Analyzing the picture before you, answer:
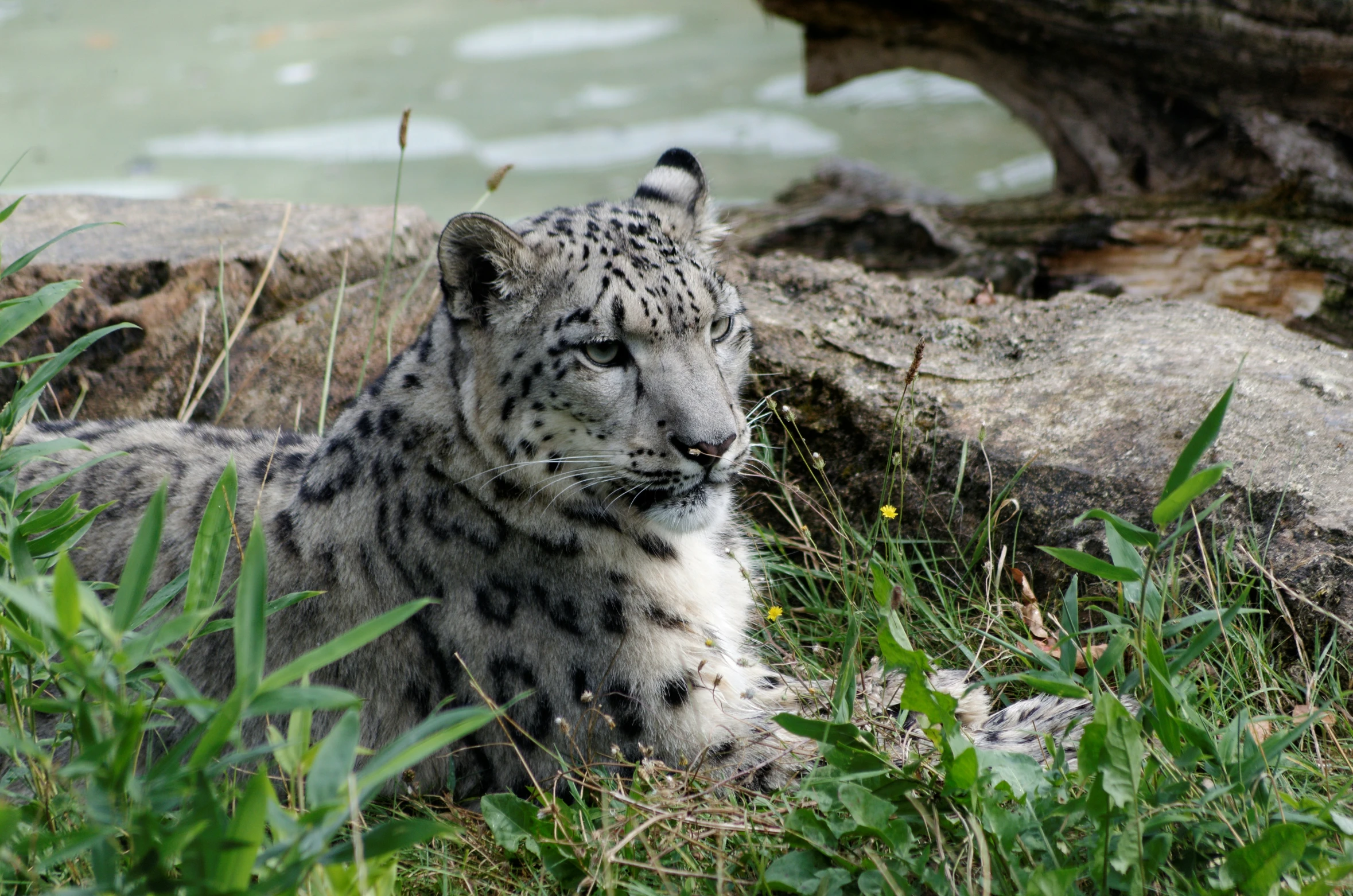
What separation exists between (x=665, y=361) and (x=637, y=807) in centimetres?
141

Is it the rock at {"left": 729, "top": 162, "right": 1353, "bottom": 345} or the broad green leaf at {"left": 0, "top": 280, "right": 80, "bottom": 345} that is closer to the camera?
the broad green leaf at {"left": 0, "top": 280, "right": 80, "bottom": 345}

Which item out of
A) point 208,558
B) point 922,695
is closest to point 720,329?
point 922,695

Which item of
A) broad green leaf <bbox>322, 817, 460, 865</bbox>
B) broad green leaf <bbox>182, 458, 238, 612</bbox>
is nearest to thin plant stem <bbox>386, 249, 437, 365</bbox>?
broad green leaf <bbox>182, 458, 238, 612</bbox>

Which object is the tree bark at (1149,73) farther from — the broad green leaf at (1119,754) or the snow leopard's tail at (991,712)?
the broad green leaf at (1119,754)

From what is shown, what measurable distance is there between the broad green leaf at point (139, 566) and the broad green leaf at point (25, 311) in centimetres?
106

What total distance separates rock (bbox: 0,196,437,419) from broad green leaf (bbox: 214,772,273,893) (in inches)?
175

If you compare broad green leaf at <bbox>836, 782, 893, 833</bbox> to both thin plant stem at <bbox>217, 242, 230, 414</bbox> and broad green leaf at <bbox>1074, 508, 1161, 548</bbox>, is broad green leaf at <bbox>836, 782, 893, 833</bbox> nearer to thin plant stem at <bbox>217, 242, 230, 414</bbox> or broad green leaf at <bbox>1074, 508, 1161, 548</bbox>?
broad green leaf at <bbox>1074, 508, 1161, 548</bbox>

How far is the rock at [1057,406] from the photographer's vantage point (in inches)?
175

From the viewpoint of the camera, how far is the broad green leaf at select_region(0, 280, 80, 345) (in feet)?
10.3

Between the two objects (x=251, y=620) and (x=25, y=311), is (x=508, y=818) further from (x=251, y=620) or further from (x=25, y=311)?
(x=25, y=311)

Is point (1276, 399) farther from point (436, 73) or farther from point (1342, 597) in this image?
point (436, 73)

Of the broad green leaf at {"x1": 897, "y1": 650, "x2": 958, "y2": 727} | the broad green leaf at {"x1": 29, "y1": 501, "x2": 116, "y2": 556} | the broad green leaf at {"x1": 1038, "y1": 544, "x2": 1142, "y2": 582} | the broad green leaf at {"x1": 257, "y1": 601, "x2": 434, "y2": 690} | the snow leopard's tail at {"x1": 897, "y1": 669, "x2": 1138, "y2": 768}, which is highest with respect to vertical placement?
the broad green leaf at {"x1": 257, "y1": 601, "x2": 434, "y2": 690}

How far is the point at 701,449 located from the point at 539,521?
2.07ft

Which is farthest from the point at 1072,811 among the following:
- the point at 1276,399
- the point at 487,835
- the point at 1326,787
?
the point at 1276,399
